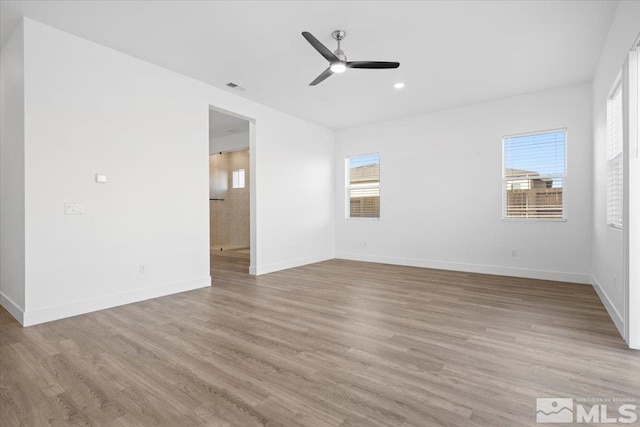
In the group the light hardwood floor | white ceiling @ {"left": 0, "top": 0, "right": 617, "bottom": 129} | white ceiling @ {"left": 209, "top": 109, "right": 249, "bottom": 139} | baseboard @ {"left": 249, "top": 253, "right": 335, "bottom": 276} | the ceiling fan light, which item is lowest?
the light hardwood floor

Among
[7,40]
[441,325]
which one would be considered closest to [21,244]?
[7,40]

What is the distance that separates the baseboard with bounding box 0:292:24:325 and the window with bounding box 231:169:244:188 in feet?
19.3

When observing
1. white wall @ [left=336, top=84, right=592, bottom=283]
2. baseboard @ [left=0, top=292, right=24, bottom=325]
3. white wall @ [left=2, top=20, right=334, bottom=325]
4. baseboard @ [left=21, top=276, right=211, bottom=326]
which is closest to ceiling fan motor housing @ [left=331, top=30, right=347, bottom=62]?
white wall @ [left=2, top=20, right=334, bottom=325]

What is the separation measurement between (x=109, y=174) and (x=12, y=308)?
1.65 metres

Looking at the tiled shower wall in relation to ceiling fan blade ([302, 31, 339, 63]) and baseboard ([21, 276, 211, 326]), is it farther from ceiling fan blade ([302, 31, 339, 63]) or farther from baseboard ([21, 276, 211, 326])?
ceiling fan blade ([302, 31, 339, 63])

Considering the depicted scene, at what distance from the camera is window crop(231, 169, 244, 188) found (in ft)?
29.8

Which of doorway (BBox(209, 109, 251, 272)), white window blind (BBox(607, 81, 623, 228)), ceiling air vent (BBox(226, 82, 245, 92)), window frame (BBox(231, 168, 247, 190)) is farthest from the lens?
window frame (BBox(231, 168, 247, 190))

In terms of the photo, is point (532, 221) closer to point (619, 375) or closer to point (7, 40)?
point (619, 375)

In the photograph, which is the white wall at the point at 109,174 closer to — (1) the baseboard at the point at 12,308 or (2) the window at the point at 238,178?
(1) the baseboard at the point at 12,308

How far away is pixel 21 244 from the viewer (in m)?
3.11

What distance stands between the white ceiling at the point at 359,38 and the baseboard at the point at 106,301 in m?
2.80

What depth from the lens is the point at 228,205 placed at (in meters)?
9.36

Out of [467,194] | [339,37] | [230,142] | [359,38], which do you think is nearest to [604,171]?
[467,194]

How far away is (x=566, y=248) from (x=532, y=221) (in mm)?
585
